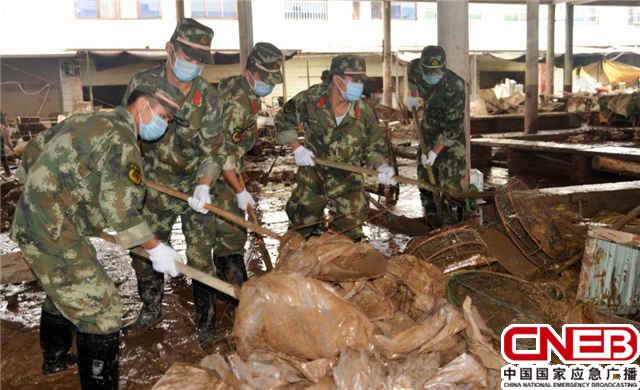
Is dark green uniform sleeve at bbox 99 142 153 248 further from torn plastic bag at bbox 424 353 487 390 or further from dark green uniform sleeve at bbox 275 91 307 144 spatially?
dark green uniform sleeve at bbox 275 91 307 144

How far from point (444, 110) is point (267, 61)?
7.40 feet

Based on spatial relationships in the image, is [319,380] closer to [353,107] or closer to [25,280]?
[353,107]

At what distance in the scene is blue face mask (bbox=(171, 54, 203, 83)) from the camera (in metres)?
3.78

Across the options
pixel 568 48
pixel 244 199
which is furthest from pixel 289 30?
pixel 244 199

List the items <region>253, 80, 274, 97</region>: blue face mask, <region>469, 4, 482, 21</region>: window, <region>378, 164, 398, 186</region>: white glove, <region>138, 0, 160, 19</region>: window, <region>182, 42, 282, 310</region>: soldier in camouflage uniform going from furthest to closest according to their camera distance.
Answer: <region>469, 4, 482, 21</region>: window, <region>138, 0, 160, 19</region>: window, <region>378, 164, 398, 186</region>: white glove, <region>253, 80, 274, 97</region>: blue face mask, <region>182, 42, 282, 310</region>: soldier in camouflage uniform

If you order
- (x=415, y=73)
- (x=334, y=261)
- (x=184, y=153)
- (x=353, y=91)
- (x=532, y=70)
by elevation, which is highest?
(x=532, y=70)

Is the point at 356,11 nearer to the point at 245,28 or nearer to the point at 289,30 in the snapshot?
the point at 289,30

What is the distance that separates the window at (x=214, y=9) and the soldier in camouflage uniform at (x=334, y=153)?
18704 millimetres

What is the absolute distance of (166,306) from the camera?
14.6 feet

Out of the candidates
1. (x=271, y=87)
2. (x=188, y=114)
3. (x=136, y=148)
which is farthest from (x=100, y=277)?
(x=271, y=87)

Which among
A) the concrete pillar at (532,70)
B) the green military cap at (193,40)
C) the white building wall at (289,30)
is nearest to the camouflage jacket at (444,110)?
the green military cap at (193,40)

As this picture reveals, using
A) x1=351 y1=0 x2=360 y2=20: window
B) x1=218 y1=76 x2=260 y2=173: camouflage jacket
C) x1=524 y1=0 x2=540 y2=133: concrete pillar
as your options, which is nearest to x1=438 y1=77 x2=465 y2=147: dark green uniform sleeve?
x1=218 y1=76 x2=260 y2=173: camouflage jacket

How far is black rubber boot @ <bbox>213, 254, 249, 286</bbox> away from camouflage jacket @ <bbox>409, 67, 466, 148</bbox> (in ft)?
8.43

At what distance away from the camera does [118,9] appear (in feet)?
69.9
